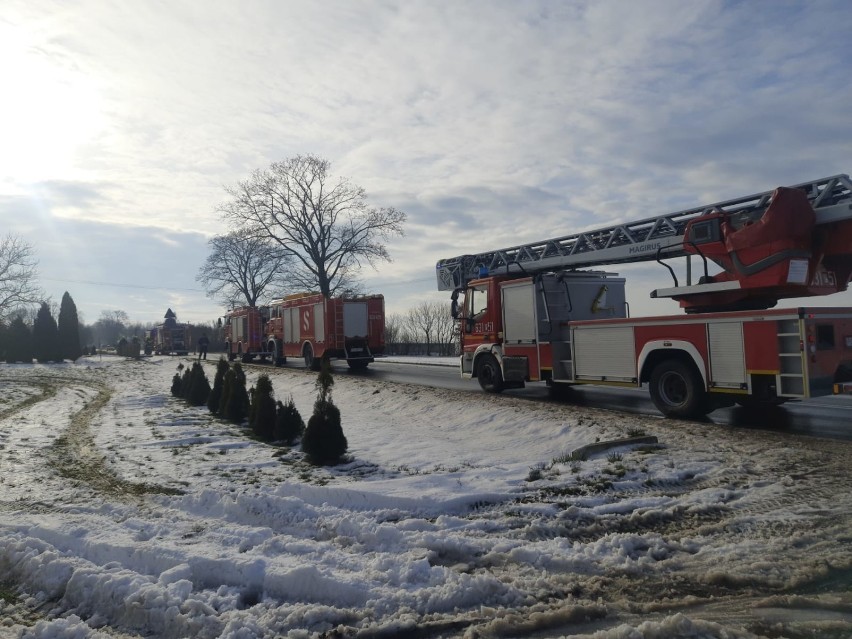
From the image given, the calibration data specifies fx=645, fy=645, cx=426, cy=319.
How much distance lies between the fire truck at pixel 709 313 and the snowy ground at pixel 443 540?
1.09 meters

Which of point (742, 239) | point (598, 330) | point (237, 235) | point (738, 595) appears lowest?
point (738, 595)

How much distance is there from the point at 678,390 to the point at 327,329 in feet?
52.4

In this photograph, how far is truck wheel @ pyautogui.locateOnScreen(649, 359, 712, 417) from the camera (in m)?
10.0

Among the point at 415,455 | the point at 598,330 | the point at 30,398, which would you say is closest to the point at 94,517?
the point at 415,455

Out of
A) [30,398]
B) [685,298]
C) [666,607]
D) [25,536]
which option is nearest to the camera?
[666,607]

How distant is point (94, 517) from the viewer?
223 inches

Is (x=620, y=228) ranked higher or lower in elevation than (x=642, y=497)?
higher

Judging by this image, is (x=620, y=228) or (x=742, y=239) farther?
(x=620, y=228)

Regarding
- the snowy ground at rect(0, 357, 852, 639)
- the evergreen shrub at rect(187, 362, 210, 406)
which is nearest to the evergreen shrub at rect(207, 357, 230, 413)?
the evergreen shrub at rect(187, 362, 210, 406)

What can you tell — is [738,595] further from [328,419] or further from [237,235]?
[237,235]

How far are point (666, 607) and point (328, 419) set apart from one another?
5.21 meters

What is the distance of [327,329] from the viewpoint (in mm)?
24391

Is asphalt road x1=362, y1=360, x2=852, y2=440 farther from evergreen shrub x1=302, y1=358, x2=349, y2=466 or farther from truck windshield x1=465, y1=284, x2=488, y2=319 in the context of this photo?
evergreen shrub x1=302, y1=358, x2=349, y2=466

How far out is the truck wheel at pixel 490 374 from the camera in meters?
14.6
